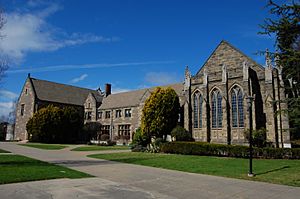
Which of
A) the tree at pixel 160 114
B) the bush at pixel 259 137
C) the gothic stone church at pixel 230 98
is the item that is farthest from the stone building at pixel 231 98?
the tree at pixel 160 114

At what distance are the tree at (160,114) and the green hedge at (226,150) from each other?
6342 mm

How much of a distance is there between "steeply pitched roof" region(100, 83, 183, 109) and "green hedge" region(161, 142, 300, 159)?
22.0 metres

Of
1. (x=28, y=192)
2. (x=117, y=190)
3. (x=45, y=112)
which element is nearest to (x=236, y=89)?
(x=117, y=190)

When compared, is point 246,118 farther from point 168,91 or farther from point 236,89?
point 168,91

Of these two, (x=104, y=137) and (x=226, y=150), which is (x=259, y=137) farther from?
(x=104, y=137)

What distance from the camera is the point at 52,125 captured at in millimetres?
45062

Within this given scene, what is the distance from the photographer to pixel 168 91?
34094 millimetres

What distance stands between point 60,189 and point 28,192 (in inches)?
39.1

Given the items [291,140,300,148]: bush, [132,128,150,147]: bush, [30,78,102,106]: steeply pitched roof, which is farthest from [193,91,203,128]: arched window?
[30,78,102,106]: steeply pitched roof

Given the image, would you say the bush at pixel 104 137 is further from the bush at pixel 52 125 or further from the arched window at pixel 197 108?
the arched window at pixel 197 108

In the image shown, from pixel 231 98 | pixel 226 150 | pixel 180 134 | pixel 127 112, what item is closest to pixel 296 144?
pixel 231 98

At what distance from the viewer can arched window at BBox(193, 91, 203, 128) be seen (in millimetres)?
32438

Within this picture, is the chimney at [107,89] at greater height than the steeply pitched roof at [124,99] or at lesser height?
greater

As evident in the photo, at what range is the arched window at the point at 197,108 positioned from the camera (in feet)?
106
